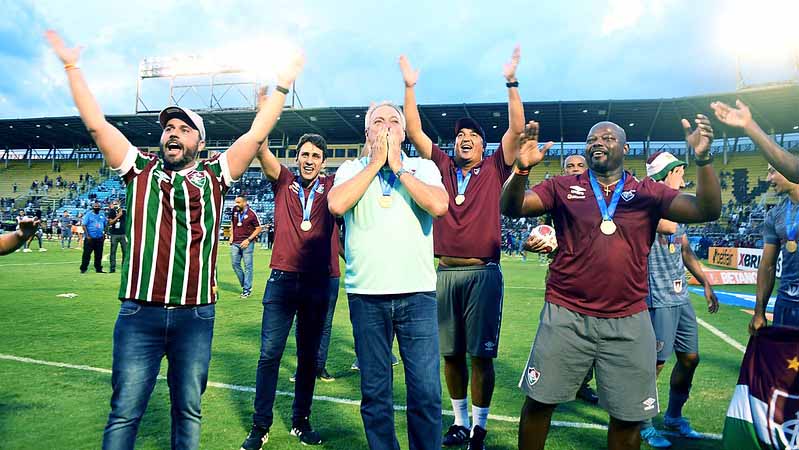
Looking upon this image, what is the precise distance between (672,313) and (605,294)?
1780 millimetres

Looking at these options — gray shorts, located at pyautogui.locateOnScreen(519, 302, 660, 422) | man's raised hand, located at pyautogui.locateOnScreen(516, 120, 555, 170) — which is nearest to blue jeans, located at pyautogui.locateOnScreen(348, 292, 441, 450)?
gray shorts, located at pyautogui.locateOnScreen(519, 302, 660, 422)

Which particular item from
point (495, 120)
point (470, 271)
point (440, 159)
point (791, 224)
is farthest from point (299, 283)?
point (495, 120)

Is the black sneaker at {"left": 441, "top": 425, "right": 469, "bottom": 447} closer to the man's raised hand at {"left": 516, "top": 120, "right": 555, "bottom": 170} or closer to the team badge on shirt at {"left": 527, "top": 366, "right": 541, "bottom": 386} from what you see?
the team badge on shirt at {"left": 527, "top": 366, "right": 541, "bottom": 386}

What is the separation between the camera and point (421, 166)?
3244mm

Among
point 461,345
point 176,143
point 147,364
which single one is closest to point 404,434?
point 461,345

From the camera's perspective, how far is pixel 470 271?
4.36 metres

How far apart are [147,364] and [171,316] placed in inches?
11.0

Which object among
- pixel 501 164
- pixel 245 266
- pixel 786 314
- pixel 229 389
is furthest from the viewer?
pixel 245 266

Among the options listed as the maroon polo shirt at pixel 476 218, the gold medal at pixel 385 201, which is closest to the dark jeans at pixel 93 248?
the maroon polo shirt at pixel 476 218

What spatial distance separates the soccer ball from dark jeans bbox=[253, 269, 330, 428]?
1.79m

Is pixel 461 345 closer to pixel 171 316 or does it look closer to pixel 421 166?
pixel 421 166

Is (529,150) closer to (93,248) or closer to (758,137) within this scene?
(758,137)

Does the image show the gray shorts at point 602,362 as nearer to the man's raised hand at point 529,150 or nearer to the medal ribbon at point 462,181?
the man's raised hand at point 529,150

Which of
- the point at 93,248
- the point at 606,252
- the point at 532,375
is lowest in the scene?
the point at 532,375
